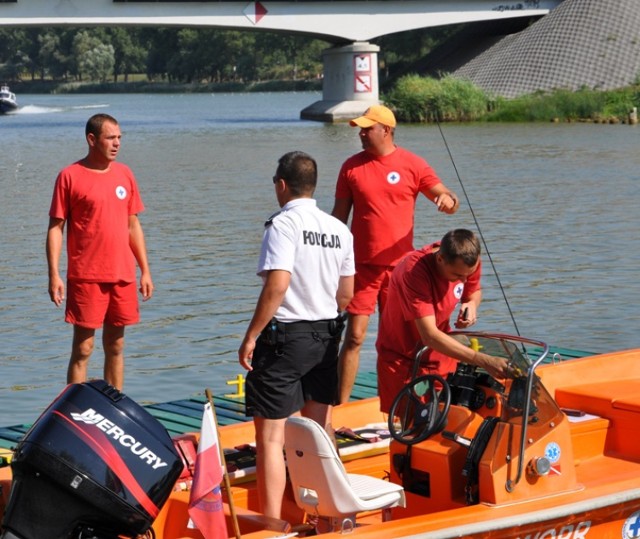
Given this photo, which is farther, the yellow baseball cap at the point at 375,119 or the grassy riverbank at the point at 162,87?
the grassy riverbank at the point at 162,87

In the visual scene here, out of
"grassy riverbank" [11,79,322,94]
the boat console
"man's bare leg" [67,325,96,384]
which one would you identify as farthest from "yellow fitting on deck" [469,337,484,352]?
"grassy riverbank" [11,79,322,94]

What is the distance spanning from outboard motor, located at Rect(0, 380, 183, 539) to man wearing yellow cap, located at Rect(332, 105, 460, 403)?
102 inches

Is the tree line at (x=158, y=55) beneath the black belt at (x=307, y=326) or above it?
beneath

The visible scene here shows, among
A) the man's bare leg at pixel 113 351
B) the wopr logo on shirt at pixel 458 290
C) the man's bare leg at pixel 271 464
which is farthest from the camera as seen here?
the man's bare leg at pixel 113 351

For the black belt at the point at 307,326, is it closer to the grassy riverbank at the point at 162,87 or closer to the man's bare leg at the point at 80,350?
the man's bare leg at the point at 80,350

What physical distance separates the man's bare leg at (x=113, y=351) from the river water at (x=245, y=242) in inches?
→ 93.5

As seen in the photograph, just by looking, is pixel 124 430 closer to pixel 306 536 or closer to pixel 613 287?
pixel 306 536

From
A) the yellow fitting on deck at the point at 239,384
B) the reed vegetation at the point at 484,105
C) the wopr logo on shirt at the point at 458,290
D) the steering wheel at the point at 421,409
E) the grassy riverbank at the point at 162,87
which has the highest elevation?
the wopr logo on shirt at the point at 458,290

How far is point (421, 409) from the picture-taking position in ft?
17.9

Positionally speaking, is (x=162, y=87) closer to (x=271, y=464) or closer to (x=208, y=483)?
(x=271, y=464)

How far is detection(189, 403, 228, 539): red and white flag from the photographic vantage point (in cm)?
457

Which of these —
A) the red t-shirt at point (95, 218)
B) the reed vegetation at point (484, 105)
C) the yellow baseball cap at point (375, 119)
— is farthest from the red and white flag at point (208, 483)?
the reed vegetation at point (484, 105)

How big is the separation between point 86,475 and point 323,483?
97cm

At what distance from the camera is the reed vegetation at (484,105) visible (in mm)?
46406
